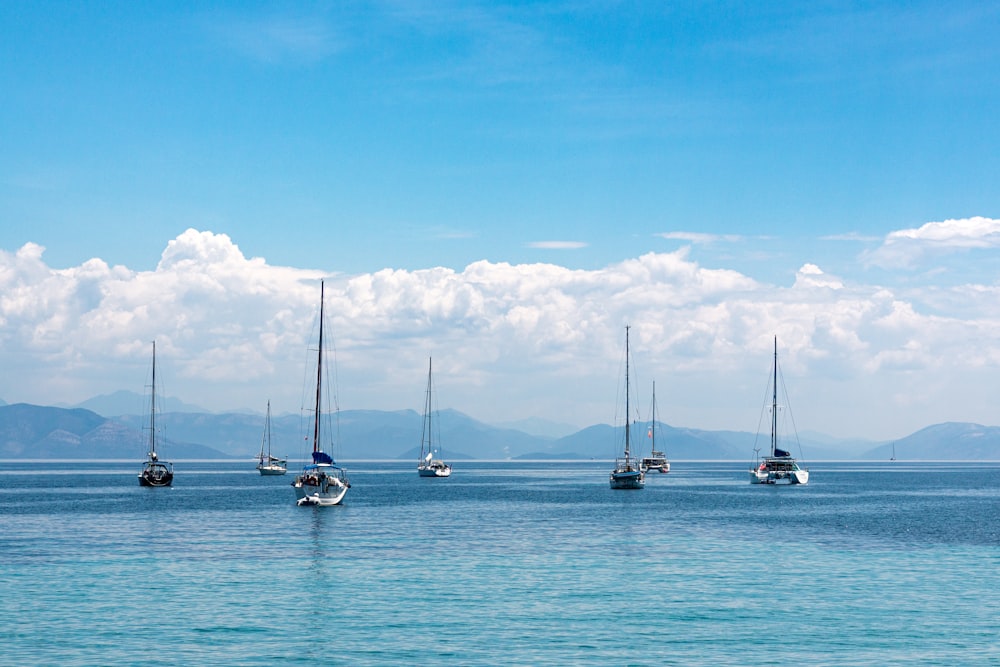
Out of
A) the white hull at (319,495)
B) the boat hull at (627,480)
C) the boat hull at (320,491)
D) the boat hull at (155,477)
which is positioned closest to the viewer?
the white hull at (319,495)

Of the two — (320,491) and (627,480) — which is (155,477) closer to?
(320,491)

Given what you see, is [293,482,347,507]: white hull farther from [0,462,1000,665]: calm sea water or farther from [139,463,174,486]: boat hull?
[139,463,174,486]: boat hull

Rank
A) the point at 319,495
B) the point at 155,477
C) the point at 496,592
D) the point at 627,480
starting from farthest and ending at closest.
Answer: the point at 155,477, the point at 627,480, the point at 319,495, the point at 496,592

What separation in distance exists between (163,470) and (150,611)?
14680 centimetres

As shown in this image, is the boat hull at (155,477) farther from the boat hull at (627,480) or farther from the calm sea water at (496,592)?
the calm sea water at (496,592)

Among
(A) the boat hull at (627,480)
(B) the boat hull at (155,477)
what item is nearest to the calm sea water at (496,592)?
(A) the boat hull at (627,480)

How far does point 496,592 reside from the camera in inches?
2179

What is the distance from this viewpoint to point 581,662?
131 ft

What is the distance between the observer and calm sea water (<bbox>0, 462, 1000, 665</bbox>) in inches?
1652

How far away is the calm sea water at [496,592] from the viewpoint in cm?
4197

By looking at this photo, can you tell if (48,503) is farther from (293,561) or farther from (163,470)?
(293,561)

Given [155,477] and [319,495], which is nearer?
[319,495]

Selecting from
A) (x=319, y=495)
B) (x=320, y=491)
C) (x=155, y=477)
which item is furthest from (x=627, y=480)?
(x=155, y=477)

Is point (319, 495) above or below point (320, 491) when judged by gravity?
below
